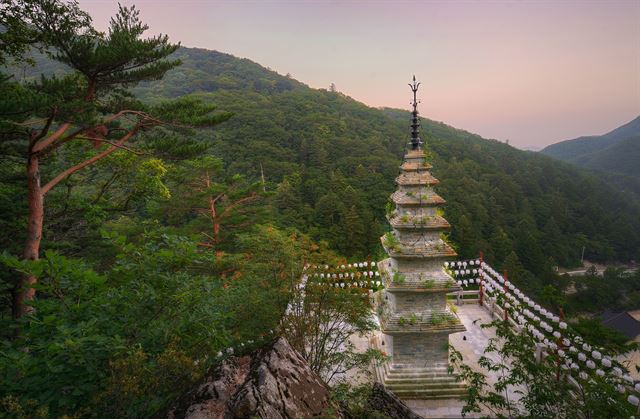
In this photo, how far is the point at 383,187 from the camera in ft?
121

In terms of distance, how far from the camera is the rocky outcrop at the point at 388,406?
4453 mm

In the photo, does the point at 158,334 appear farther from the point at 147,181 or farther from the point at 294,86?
the point at 294,86

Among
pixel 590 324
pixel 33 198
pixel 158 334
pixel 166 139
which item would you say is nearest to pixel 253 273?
pixel 158 334

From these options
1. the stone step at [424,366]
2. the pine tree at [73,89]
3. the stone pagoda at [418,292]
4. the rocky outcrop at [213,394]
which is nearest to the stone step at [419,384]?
the stone pagoda at [418,292]

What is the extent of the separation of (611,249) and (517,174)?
1658 cm

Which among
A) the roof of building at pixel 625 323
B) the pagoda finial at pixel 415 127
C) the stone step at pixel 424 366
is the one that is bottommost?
the roof of building at pixel 625 323

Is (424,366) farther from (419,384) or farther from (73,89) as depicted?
(73,89)

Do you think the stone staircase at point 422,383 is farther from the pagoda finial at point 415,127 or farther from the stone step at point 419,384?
the pagoda finial at point 415,127

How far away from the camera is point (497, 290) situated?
11.6 metres

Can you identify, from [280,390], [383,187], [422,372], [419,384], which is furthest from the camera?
[383,187]

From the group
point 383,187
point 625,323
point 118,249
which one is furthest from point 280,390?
point 625,323

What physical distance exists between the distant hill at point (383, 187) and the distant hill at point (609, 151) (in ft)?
126

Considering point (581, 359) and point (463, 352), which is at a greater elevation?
point (581, 359)

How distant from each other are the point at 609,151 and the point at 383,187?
110266mm
